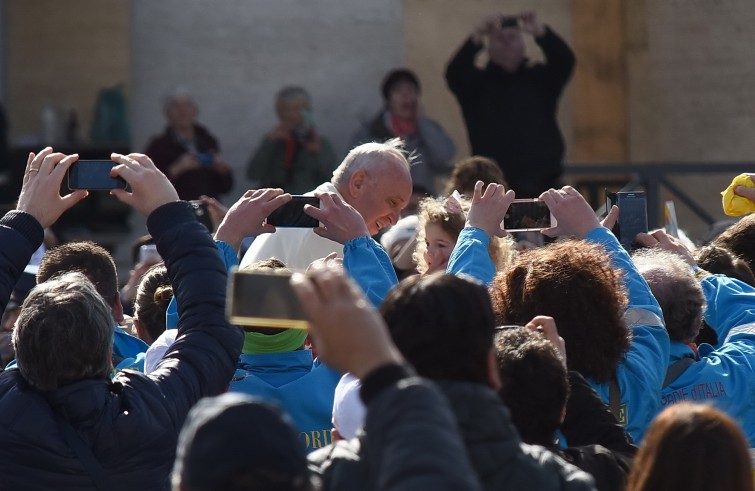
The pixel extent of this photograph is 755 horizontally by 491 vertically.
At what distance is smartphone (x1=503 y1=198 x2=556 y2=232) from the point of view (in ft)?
13.3

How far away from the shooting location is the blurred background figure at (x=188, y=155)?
9.18 m

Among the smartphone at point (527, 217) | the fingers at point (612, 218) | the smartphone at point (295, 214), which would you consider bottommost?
the fingers at point (612, 218)

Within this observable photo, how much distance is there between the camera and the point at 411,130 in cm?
950

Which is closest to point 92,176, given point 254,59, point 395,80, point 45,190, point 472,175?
point 45,190

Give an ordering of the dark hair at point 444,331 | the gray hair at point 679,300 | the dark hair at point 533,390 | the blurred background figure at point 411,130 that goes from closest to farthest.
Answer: the dark hair at point 444,331 < the dark hair at point 533,390 < the gray hair at point 679,300 < the blurred background figure at point 411,130

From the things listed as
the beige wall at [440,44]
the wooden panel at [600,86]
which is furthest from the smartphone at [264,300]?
the wooden panel at [600,86]

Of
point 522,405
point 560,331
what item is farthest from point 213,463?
point 560,331

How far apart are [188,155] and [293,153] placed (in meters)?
0.80

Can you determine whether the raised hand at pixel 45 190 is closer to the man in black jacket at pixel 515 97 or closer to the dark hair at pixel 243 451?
the dark hair at pixel 243 451

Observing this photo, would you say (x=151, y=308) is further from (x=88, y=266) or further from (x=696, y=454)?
(x=696, y=454)

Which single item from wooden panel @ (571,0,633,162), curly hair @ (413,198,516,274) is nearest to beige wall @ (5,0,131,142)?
wooden panel @ (571,0,633,162)

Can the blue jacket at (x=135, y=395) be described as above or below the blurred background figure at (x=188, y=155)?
above

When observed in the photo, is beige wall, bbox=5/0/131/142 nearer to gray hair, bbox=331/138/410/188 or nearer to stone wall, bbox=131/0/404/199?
stone wall, bbox=131/0/404/199

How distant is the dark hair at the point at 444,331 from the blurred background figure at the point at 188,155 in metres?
6.85
